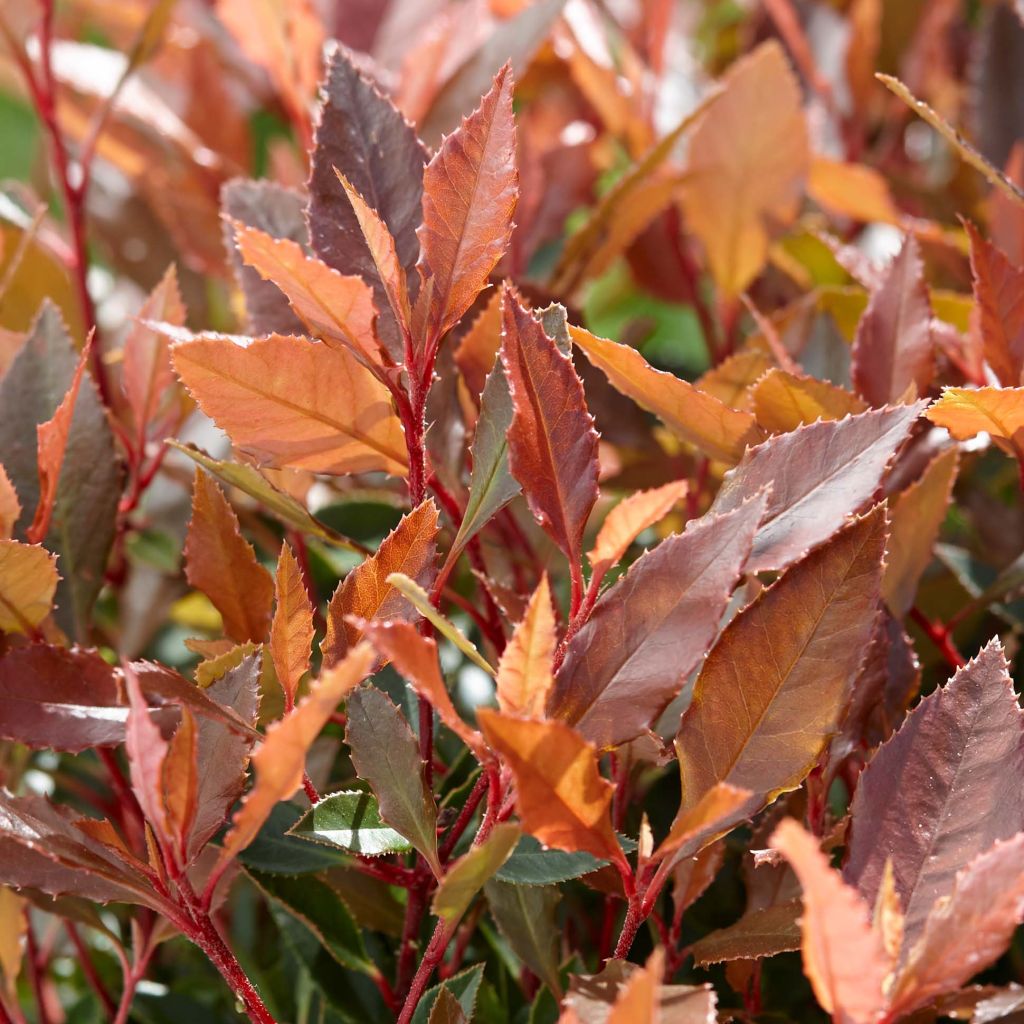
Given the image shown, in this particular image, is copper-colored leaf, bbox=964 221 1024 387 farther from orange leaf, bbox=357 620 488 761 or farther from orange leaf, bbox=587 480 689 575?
orange leaf, bbox=357 620 488 761

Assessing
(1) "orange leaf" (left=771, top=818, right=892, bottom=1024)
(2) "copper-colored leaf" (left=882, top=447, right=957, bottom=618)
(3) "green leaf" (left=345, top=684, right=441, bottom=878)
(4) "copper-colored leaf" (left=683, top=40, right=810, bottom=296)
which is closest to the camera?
(1) "orange leaf" (left=771, top=818, right=892, bottom=1024)

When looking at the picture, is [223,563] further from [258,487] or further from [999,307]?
[999,307]

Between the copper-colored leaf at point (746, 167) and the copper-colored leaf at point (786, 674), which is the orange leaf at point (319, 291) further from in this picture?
the copper-colored leaf at point (746, 167)

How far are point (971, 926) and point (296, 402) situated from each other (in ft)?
0.89

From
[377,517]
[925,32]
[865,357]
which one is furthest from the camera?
[925,32]

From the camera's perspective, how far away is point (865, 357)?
1.68ft

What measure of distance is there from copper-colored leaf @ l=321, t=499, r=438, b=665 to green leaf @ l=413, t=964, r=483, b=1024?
0.40ft

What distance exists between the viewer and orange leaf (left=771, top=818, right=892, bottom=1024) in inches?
11.5

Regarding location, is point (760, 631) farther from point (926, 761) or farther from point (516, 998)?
point (516, 998)

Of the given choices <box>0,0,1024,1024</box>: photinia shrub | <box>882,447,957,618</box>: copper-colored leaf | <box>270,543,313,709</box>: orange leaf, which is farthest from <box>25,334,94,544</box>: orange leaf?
<box>882,447,957,618</box>: copper-colored leaf

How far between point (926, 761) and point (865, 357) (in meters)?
0.19

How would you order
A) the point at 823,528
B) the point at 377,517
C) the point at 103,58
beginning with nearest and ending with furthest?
the point at 823,528, the point at 377,517, the point at 103,58

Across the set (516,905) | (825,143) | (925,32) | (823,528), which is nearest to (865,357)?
(823,528)

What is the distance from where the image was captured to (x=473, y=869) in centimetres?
34
